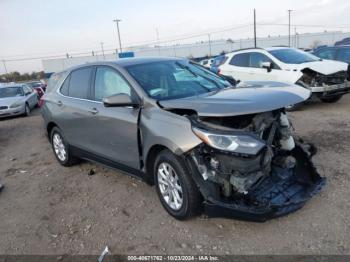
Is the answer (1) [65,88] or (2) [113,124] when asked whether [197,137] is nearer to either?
(2) [113,124]

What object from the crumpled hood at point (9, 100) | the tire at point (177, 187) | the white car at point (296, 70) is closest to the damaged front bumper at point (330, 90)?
the white car at point (296, 70)

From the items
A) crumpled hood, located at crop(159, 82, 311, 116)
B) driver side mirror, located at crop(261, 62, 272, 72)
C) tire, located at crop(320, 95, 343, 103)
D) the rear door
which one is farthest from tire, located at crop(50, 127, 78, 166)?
tire, located at crop(320, 95, 343, 103)

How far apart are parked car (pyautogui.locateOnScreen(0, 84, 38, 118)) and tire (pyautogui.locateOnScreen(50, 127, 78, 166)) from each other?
9628 millimetres

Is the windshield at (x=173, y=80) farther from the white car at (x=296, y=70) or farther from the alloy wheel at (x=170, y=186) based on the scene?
the white car at (x=296, y=70)

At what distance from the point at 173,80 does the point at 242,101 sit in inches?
53.3

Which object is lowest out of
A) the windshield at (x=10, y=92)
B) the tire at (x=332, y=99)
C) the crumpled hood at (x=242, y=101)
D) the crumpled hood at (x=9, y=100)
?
the tire at (x=332, y=99)

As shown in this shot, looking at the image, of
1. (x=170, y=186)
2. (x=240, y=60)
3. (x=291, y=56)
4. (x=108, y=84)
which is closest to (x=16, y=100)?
(x=240, y=60)

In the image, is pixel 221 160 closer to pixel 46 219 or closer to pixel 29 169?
pixel 46 219

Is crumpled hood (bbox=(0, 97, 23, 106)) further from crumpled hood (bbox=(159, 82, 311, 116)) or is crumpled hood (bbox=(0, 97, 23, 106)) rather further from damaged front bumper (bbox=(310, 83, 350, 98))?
crumpled hood (bbox=(159, 82, 311, 116))

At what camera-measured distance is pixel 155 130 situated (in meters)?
4.05

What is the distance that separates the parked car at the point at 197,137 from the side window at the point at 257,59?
5817mm

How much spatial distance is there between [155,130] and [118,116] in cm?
79

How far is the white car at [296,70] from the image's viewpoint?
9711mm

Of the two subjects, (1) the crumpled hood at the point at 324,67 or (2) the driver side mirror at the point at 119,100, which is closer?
(2) the driver side mirror at the point at 119,100
